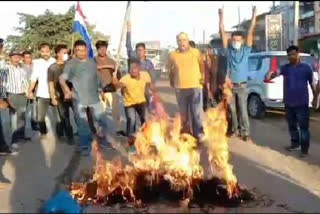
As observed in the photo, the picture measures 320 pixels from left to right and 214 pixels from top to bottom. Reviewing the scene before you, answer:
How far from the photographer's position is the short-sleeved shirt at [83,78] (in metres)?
8.27

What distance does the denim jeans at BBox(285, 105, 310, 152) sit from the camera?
26.9 feet

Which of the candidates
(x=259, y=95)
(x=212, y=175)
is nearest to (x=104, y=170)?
(x=212, y=175)

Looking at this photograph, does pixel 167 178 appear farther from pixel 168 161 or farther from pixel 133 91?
pixel 133 91

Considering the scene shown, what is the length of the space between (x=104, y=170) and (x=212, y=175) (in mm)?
1222

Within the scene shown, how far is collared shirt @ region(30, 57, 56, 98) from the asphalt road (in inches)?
36.0

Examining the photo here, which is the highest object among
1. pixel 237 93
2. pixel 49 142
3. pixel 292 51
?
pixel 292 51

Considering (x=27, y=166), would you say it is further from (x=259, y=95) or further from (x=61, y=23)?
(x=61, y=23)

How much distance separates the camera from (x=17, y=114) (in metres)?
9.67

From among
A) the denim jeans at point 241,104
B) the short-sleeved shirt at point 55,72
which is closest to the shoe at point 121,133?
the short-sleeved shirt at point 55,72

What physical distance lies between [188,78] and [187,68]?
0.17 meters

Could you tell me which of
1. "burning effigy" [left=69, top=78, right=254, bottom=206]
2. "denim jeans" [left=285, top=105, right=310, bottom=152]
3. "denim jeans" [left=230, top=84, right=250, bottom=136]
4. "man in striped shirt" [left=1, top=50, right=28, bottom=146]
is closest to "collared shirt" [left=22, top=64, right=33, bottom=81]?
"man in striped shirt" [left=1, top=50, right=28, bottom=146]

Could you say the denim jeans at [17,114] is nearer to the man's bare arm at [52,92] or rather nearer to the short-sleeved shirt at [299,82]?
the man's bare arm at [52,92]

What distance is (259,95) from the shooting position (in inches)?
512

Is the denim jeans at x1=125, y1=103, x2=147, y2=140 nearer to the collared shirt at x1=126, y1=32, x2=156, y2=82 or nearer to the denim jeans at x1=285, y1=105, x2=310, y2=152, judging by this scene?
the collared shirt at x1=126, y1=32, x2=156, y2=82
